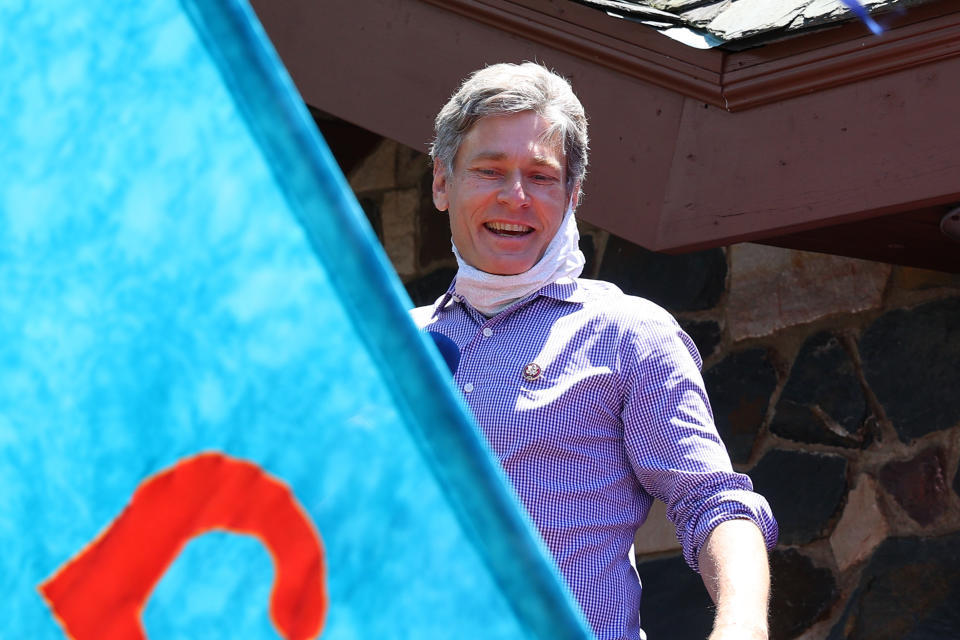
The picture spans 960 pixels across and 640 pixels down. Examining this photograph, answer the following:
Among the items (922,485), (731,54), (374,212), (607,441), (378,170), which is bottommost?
(922,485)

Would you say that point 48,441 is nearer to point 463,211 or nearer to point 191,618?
point 191,618

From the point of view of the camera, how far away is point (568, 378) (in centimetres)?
153

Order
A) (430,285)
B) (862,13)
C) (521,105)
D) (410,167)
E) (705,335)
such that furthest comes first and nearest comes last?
(410,167) → (430,285) → (705,335) → (862,13) → (521,105)

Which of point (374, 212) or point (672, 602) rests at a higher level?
point (374, 212)

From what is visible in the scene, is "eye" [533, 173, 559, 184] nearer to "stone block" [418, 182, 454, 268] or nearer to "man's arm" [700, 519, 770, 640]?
"man's arm" [700, 519, 770, 640]

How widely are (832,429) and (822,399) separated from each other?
0.10m

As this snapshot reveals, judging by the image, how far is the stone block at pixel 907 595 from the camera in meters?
3.23

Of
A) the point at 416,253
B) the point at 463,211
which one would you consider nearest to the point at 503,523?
the point at 463,211

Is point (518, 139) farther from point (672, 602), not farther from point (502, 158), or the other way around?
point (672, 602)

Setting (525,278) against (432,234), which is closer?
(525,278)

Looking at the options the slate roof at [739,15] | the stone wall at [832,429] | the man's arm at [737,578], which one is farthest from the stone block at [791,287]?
the man's arm at [737,578]

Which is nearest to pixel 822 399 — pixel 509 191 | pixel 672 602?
pixel 672 602

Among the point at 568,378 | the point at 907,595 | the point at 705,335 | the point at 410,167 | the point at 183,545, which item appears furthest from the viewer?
the point at 410,167

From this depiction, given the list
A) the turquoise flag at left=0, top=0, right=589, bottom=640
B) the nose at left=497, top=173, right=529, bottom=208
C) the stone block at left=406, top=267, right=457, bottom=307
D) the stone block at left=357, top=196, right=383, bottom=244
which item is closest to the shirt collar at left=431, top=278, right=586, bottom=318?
the nose at left=497, top=173, right=529, bottom=208
